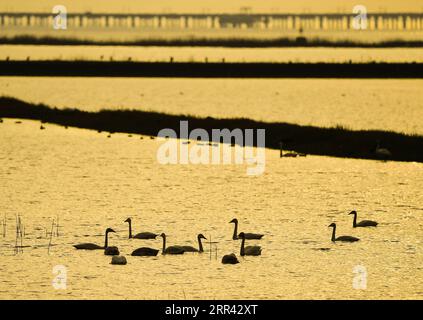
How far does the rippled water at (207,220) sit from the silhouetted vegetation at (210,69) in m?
80.2

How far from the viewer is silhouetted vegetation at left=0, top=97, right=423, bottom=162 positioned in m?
60.5

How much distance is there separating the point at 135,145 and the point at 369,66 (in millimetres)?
79208

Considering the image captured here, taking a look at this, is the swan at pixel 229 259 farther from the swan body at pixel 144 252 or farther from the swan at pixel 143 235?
the swan at pixel 143 235

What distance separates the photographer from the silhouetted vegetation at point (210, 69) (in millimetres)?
143750

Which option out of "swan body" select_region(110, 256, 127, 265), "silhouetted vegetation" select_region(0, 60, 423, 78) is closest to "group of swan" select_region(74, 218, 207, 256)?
"swan body" select_region(110, 256, 127, 265)

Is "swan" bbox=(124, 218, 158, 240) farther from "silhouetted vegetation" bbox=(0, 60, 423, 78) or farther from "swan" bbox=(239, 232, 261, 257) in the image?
"silhouetted vegetation" bbox=(0, 60, 423, 78)

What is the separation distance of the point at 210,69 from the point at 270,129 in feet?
255

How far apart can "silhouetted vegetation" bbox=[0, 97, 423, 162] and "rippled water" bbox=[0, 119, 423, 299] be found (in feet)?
6.99

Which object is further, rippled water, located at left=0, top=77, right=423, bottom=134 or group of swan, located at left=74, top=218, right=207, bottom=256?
rippled water, located at left=0, top=77, right=423, bottom=134

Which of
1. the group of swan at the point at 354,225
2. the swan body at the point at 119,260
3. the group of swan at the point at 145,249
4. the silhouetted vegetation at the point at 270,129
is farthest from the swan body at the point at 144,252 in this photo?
the silhouetted vegetation at the point at 270,129

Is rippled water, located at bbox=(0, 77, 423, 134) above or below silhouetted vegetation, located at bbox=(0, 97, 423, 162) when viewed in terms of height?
above

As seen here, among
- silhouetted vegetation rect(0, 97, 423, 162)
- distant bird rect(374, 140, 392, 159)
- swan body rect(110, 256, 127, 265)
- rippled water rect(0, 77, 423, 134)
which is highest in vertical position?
rippled water rect(0, 77, 423, 134)

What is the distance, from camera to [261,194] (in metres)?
48.2

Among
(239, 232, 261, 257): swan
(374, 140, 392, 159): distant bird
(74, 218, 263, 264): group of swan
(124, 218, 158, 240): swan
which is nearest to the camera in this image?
(74, 218, 263, 264): group of swan
